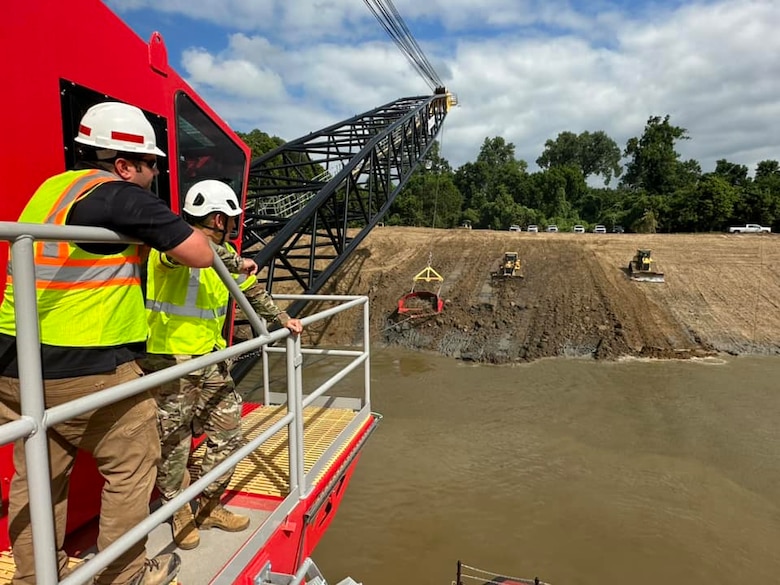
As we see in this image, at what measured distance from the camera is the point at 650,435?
809 centimetres

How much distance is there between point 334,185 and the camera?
8742 millimetres

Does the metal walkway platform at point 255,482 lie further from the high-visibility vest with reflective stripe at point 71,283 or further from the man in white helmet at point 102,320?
the high-visibility vest with reflective stripe at point 71,283

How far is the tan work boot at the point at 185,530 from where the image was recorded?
7.80 feet

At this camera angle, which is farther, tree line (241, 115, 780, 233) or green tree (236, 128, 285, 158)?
green tree (236, 128, 285, 158)

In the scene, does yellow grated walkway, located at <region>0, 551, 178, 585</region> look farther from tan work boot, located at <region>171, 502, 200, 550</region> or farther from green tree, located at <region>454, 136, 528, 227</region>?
green tree, located at <region>454, 136, 528, 227</region>

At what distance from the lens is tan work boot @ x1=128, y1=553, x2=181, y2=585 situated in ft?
6.20

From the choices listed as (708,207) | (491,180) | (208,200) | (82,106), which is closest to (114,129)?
(208,200)

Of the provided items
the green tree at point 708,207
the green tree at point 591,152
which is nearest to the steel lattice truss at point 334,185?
the green tree at point 708,207

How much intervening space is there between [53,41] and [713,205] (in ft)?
109

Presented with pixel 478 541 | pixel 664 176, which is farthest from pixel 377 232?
pixel 664 176

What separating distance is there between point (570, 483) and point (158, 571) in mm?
5920

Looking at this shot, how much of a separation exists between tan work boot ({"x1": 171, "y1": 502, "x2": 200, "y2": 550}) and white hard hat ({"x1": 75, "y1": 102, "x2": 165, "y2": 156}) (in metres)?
1.68

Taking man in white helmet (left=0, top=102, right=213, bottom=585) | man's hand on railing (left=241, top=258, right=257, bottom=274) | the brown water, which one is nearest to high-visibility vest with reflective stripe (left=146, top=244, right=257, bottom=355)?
man's hand on railing (left=241, top=258, right=257, bottom=274)

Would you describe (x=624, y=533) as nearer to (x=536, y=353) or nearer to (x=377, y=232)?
(x=536, y=353)
